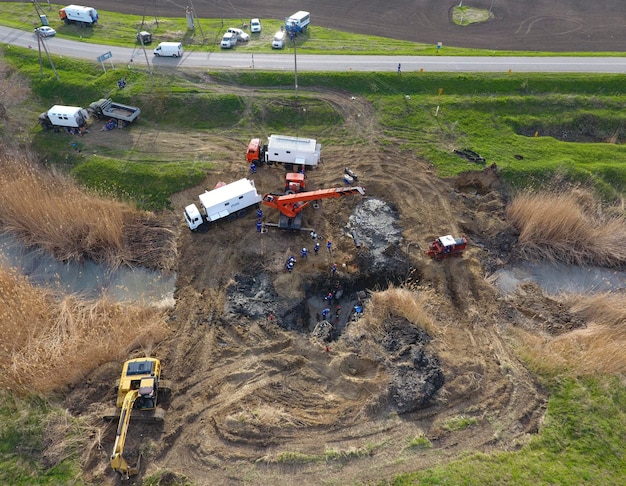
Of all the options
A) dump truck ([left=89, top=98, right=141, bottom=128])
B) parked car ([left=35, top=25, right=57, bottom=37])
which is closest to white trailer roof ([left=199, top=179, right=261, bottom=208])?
dump truck ([left=89, top=98, right=141, bottom=128])

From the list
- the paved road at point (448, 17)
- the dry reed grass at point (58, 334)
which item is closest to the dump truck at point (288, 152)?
the dry reed grass at point (58, 334)

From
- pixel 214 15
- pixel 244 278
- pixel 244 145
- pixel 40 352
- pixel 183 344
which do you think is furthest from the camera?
pixel 214 15

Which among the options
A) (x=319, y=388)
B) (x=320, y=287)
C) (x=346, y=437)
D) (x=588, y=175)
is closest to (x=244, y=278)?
(x=320, y=287)

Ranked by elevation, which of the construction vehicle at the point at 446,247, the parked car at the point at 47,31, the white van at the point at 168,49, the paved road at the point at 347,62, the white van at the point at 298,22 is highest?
the white van at the point at 298,22

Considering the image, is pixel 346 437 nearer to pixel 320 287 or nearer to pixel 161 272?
pixel 320 287

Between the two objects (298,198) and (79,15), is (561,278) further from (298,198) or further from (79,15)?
(79,15)

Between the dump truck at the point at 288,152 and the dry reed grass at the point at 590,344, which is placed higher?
the dump truck at the point at 288,152

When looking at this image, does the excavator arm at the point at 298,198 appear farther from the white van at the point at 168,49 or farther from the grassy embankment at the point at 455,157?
the white van at the point at 168,49

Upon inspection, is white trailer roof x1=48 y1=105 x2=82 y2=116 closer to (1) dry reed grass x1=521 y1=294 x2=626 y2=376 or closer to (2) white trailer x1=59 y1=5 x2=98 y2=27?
(2) white trailer x1=59 y1=5 x2=98 y2=27
